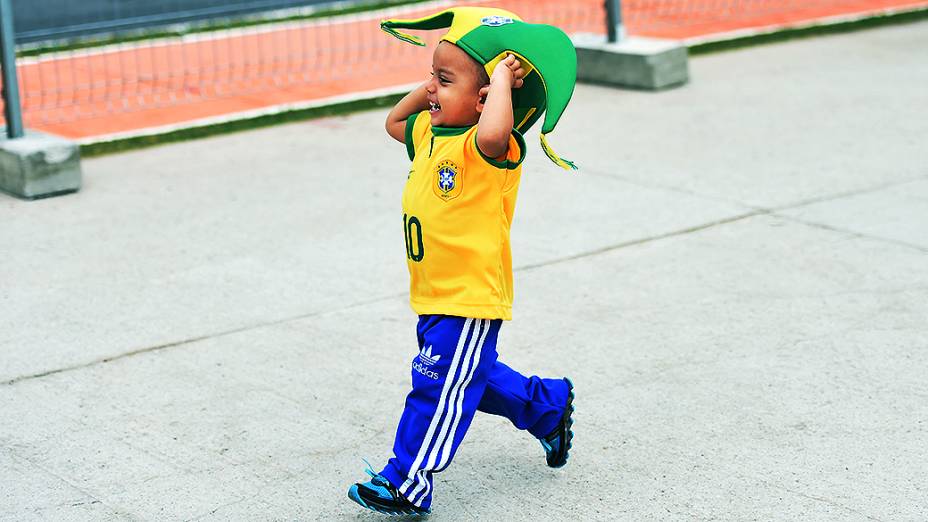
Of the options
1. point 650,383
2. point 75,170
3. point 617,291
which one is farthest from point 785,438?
point 75,170

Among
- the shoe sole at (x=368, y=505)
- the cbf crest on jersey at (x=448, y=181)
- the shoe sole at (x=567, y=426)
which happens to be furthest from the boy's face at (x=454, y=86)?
the shoe sole at (x=368, y=505)

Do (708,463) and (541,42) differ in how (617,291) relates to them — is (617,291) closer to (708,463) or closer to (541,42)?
(708,463)

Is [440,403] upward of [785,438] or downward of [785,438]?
upward

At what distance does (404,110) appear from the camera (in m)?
3.84

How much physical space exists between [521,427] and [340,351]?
3.89ft

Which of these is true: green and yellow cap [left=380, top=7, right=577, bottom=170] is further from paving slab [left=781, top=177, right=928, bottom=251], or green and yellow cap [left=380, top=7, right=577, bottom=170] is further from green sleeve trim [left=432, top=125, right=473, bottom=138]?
paving slab [left=781, top=177, right=928, bottom=251]

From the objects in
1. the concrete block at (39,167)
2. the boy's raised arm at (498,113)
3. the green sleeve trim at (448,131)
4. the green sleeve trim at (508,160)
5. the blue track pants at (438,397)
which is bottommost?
the concrete block at (39,167)

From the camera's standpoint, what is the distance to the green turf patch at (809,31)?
1005 centimetres

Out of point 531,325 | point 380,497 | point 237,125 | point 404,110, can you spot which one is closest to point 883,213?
point 531,325

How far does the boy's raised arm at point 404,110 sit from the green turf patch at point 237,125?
13.8 ft

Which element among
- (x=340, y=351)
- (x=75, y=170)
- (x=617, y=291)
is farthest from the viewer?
(x=75, y=170)

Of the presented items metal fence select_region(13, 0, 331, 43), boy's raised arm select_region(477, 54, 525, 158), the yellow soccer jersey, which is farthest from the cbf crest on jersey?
metal fence select_region(13, 0, 331, 43)

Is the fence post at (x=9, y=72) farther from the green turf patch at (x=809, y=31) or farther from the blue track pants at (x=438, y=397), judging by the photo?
the green turf patch at (x=809, y=31)

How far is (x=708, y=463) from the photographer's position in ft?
12.8
